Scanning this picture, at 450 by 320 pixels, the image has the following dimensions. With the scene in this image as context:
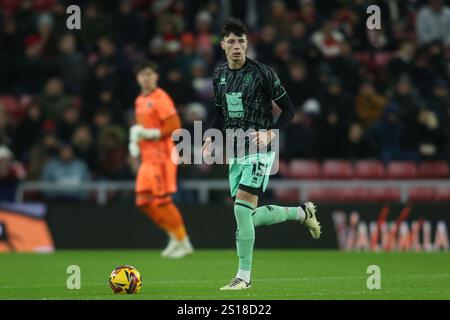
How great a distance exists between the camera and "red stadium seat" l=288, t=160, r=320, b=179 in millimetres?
20203

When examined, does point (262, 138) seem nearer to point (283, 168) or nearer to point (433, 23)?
point (283, 168)

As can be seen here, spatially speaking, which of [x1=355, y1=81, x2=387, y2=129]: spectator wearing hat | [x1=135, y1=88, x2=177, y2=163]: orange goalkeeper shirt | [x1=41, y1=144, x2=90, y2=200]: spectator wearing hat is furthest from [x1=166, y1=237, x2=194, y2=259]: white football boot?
[x1=355, y1=81, x2=387, y2=129]: spectator wearing hat

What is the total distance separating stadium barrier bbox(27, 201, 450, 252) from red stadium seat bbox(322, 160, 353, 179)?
4.40 feet

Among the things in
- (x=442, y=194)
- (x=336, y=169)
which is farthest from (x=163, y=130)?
(x=442, y=194)

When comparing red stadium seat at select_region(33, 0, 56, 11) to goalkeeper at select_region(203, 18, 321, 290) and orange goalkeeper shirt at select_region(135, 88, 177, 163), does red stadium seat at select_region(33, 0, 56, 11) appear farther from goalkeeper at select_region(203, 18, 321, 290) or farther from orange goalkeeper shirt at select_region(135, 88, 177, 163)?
goalkeeper at select_region(203, 18, 321, 290)

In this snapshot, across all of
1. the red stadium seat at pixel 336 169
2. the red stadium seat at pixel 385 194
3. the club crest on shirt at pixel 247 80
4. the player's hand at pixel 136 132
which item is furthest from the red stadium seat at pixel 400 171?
the club crest on shirt at pixel 247 80

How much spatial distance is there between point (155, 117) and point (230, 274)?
4.07 m

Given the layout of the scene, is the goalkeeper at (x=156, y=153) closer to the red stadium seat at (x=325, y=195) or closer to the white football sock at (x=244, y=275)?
the red stadium seat at (x=325, y=195)

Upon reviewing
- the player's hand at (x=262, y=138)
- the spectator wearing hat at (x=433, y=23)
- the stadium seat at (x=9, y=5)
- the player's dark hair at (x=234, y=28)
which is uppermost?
the stadium seat at (x=9, y=5)

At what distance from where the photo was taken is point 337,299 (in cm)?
972

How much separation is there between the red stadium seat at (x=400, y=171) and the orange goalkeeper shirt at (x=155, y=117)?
496 cm

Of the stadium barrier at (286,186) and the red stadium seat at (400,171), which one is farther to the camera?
the red stadium seat at (400,171)

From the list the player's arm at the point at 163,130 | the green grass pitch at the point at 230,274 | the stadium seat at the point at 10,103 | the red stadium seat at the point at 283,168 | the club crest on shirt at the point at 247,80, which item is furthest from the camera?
the stadium seat at the point at 10,103

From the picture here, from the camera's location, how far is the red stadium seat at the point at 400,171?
20312 mm
